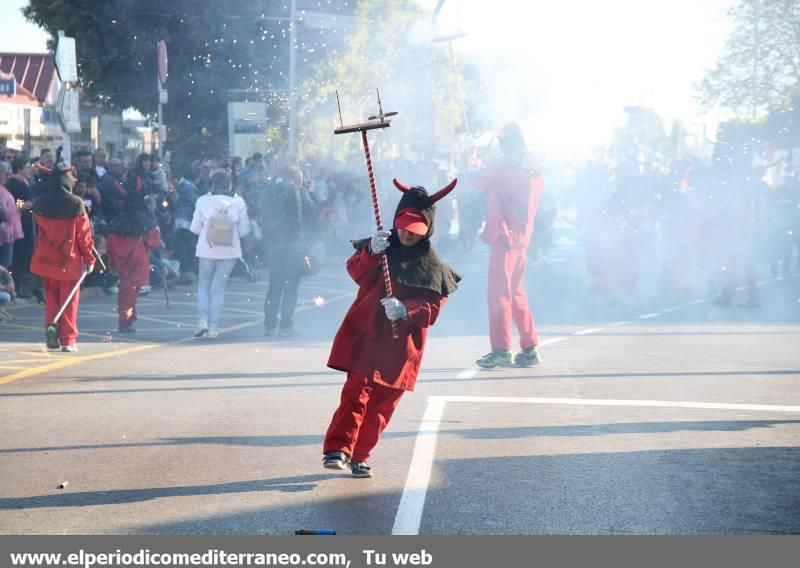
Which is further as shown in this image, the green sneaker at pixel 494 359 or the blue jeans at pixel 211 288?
the blue jeans at pixel 211 288

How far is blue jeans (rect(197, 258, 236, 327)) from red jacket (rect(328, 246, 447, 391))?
7.92m

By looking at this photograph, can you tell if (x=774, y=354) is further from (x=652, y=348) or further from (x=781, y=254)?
(x=781, y=254)

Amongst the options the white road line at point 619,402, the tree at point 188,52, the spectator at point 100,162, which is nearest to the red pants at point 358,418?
the white road line at point 619,402

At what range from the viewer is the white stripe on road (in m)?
6.68

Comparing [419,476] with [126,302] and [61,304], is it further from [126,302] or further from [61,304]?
[126,302]

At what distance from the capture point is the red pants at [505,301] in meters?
12.7

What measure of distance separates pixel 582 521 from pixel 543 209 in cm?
2383

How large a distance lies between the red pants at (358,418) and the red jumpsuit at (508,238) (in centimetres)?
503

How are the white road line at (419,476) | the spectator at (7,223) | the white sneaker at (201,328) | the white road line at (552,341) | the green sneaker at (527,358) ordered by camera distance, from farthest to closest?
the spectator at (7,223)
the white sneaker at (201,328)
the white road line at (552,341)
the green sneaker at (527,358)
the white road line at (419,476)

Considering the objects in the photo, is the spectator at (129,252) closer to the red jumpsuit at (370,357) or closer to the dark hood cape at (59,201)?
the dark hood cape at (59,201)

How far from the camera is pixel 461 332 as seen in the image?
648 inches

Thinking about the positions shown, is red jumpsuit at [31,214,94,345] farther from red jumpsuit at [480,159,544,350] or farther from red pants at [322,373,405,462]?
red pants at [322,373,405,462]

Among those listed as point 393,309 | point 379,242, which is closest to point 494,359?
point 393,309

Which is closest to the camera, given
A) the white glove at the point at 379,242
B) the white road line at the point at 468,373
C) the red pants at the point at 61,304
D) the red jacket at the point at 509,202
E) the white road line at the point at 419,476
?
the white road line at the point at 419,476
